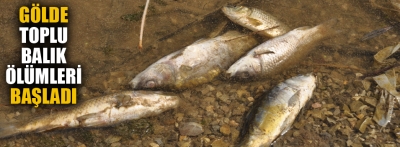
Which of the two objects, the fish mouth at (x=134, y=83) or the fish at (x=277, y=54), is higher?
the fish at (x=277, y=54)

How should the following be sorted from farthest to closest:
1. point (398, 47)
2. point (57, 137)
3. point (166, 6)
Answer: point (166, 6), point (398, 47), point (57, 137)

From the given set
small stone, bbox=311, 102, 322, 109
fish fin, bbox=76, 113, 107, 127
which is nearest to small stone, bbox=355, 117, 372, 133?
small stone, bbox=311, 102, 322, 109

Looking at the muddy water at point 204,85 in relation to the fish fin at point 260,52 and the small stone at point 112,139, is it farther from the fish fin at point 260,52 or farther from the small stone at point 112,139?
the fish fin at point 260,52

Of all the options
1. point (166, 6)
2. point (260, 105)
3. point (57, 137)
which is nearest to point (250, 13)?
point (166, 6)

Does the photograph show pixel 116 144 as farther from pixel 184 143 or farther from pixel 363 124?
pixel 363 124

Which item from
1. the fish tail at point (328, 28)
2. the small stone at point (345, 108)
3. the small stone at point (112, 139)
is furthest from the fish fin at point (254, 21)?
the small stone at point (112, 139)

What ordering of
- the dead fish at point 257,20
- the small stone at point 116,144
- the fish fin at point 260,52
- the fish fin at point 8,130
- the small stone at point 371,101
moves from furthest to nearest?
the dead fish at point 257,20 < the fish fin at point 260,52 < the small stone at point 371,101 < the small stone at point 116,144 < the fish fin at point 8,130

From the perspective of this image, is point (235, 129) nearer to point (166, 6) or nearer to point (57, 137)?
point (57, 137)
